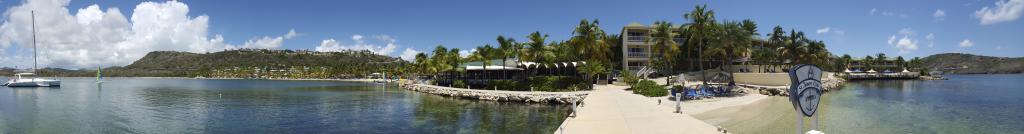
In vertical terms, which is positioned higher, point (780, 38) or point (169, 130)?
point (780, 38)

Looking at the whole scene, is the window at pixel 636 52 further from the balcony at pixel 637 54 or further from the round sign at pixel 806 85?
the round sign at pixel 806 85

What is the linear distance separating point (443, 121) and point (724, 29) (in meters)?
31.1

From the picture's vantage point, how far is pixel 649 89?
34.6 m

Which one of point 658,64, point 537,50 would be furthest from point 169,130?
point 658,64

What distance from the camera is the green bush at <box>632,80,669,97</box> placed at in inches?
1312

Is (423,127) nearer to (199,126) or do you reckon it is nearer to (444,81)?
(199,126)

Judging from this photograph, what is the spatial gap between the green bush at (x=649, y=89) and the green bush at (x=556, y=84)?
5.14 m

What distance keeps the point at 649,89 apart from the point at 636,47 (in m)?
28.4

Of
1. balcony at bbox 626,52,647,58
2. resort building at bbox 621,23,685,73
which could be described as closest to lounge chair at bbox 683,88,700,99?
resort building at bbox 621,23,685,73

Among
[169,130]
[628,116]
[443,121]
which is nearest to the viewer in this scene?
[628,116]

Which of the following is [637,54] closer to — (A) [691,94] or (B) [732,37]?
(B) [732,37]

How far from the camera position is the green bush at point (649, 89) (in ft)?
109

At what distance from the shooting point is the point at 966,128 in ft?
68.1

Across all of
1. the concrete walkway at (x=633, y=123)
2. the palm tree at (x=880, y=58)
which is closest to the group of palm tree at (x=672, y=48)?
the concrete walkway at (x=633, y=123)
